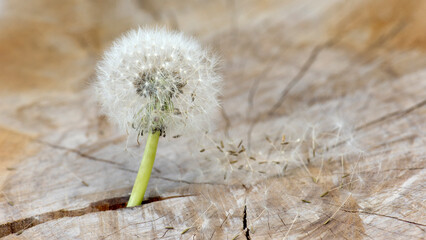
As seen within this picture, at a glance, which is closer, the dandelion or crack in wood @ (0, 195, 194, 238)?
crack in wood @ (0, 195, 194, 238)

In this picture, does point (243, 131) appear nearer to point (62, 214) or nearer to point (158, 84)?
point (158, 84)

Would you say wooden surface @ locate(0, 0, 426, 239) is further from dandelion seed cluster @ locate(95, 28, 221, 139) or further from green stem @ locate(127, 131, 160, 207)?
dandelion seed cluster @ locate(95, 28, 221, 139)

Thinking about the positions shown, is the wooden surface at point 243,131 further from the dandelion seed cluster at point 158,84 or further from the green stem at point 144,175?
the dandelion seed cluster at point 158,84

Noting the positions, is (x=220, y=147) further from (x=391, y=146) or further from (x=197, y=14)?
(x=197, y=14)

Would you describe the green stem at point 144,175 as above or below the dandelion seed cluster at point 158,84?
below

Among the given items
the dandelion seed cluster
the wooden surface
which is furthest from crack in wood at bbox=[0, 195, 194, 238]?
the dandelion seed cluster

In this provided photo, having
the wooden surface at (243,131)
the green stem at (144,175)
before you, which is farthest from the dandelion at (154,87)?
the wooden surface at (243,131)

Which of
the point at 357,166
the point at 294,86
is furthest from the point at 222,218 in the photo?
the point at 294,86
